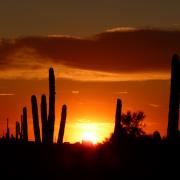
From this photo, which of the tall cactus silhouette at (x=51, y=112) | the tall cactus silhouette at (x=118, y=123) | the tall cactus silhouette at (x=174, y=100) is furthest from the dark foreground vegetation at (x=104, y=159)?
the tall cactus silhouette at (x=118, y=123)

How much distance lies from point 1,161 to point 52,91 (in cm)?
862

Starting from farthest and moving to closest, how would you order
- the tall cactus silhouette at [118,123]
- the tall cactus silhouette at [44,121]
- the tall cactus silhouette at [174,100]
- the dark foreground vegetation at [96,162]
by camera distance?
the tall cactus silhouette at [118,123] → the tall cactus silhouette at [44,121] → the tall cactus silhouette at [174,100] → the dark foreground vegetation at [96,162]

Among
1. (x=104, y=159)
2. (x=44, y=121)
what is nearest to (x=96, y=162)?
(x=104, y=159)

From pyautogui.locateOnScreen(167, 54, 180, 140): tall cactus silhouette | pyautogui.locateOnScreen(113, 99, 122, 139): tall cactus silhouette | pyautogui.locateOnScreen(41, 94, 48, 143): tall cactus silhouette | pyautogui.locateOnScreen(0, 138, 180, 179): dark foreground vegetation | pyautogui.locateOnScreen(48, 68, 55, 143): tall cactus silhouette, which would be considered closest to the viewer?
pyautogui.locateOnScreen(0, 138, 180, 179): dark foreground vegetation

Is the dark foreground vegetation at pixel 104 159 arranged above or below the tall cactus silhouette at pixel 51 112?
below

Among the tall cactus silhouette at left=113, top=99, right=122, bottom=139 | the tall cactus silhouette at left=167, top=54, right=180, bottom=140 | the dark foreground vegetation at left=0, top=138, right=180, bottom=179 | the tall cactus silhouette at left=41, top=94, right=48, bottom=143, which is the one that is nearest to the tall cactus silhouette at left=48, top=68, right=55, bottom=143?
the tall cactus silhouette at left=41, top=94, right=48, bottom=143

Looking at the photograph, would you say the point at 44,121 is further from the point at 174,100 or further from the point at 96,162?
the point at 96,162

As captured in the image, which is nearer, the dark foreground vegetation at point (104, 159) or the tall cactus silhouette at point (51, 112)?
the dark foreground vegetation at point (104, 159)

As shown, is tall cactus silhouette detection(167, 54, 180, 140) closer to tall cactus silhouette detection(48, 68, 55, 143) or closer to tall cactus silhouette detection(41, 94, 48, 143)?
tall cactus silhouette detection(48, 68, 55, 143)

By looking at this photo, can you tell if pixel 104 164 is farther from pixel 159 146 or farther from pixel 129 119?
pixel 129 119

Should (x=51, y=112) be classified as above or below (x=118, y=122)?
above

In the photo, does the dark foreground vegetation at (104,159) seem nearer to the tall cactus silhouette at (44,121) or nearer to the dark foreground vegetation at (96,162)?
the dark foreground vegetation at (96,162)

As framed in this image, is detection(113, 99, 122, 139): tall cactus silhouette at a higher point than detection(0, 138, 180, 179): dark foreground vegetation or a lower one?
higher

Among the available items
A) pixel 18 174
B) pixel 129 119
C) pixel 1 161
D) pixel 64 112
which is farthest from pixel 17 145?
pixel 129 119
